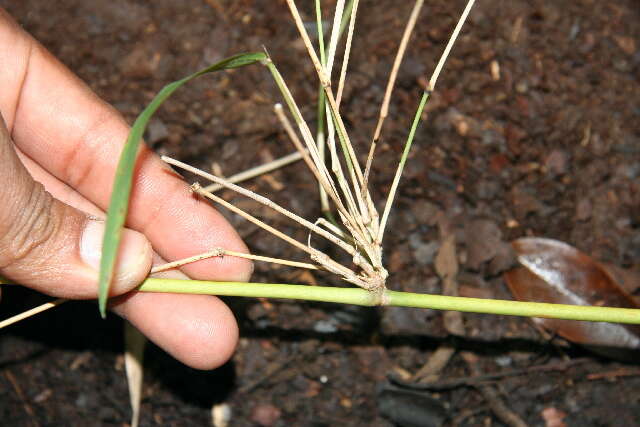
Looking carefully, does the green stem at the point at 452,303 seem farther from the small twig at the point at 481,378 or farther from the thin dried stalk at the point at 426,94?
the small twig at the point at 481,378

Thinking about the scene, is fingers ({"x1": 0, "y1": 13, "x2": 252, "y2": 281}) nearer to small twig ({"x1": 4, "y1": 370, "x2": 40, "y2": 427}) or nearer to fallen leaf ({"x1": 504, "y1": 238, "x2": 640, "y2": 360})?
small twig ({"x1": 4, "y1": 370, "x2": 40, "y2": 427})

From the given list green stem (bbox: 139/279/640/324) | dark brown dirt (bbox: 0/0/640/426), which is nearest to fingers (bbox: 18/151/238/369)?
dark brown dirt (bbox: 0/0/640/426)

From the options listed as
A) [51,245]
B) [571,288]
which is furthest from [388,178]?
[51,245]

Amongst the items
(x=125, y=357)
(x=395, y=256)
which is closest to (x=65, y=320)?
(x=125, y=357)

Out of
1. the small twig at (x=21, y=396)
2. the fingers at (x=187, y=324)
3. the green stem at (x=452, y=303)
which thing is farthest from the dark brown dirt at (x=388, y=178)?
the green stem at (x=452, y=303)

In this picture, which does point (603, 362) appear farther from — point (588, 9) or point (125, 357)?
point (125, 357)

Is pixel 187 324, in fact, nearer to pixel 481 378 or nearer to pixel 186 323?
pixel 186 323

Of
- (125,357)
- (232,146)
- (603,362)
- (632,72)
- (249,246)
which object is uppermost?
(632,72)
